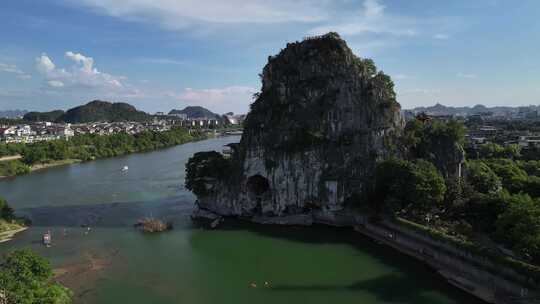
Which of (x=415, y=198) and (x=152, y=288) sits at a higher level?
(x=415, y=198)

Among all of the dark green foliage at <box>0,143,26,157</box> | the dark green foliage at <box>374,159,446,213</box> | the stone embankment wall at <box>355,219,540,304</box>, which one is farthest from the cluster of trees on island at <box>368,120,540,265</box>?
the dark green foliage at <box>0,143,26,157</box>

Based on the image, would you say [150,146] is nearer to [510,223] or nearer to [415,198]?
[415,198]

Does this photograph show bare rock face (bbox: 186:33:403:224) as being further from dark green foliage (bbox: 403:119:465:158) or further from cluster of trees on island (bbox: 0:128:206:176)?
cluster of trees on island (bbox: 0:128:206:176)

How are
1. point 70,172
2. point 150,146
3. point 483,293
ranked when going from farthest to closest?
point 150,146
point 70,172
point 483,293

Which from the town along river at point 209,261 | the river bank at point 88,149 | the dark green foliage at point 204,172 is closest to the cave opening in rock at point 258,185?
the dark green foliage at point 204,172

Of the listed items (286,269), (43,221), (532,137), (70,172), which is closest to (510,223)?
(286,269)
